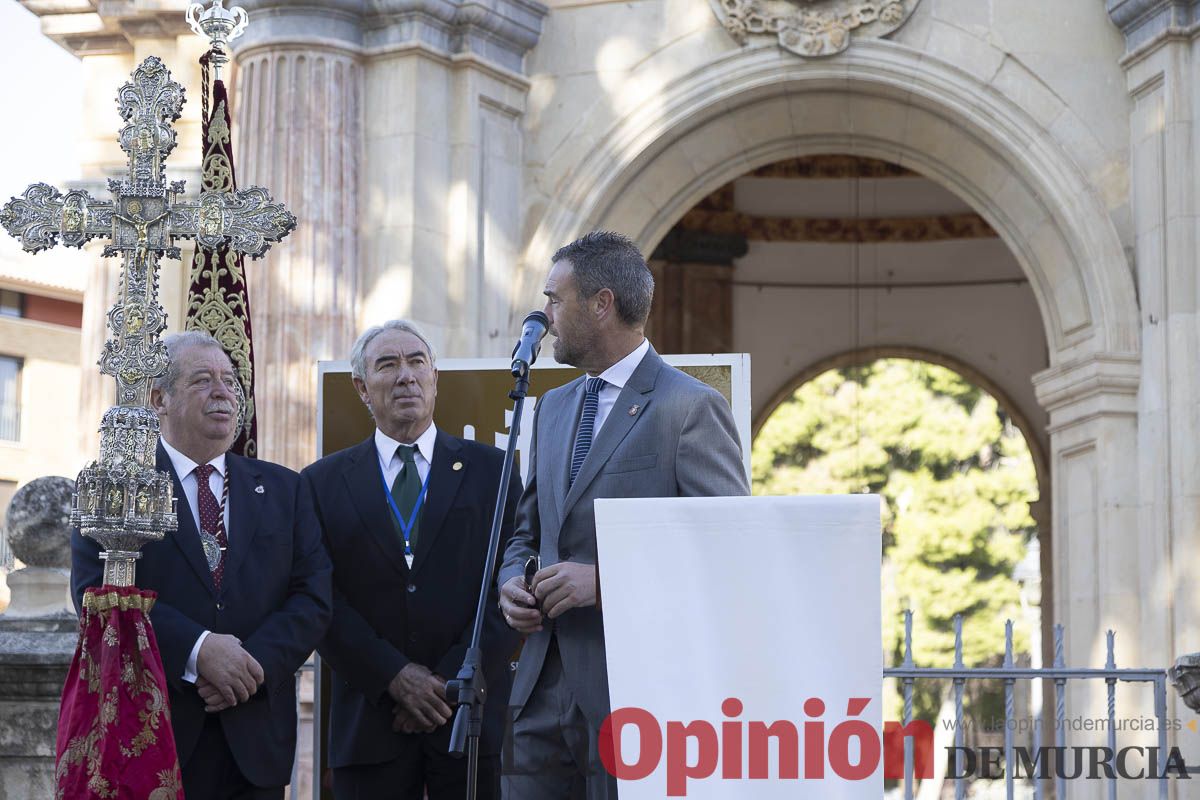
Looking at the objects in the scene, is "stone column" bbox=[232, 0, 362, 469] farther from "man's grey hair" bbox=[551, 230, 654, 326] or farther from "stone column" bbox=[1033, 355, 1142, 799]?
"man's grey hair" bbox=[551, 230, 654, 326]

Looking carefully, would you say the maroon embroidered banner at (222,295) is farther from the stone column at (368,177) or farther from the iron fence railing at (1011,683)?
the stone column at (368,177)

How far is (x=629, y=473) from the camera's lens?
4098 mm

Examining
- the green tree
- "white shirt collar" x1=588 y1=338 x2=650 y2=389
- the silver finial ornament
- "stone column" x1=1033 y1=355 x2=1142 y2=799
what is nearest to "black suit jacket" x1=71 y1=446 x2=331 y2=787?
"white shirt collar" x1=588 y1=338 x2=650 y2=389

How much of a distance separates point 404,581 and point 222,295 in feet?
5.61

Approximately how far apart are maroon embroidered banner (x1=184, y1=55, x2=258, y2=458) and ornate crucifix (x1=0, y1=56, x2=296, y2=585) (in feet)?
4.55

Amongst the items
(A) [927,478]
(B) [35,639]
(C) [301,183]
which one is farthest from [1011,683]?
(A) [927,478]

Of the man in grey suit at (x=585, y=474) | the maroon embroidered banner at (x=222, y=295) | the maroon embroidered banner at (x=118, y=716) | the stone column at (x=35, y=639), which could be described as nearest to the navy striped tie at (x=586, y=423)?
the man in grey suit at (x=585, y=474)

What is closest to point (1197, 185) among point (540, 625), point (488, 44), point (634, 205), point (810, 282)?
point (634, 205)

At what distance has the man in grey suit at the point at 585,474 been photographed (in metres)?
3.99

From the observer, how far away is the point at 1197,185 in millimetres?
9070

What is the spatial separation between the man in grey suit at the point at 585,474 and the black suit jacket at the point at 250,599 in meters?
0.80

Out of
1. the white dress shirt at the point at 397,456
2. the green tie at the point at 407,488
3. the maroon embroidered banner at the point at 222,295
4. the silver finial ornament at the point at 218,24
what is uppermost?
the silver finial ornament at the point at 218,24

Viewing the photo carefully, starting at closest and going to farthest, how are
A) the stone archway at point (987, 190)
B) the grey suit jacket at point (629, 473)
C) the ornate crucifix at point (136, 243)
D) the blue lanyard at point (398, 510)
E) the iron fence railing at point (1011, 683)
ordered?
the grey suit jacket at point (629, 473)
the ornate crucifix at point (136, 243)
the blue lanyard at point (398, 510)
the iron fence railing at point (1011, 683)
the stone archway at point (987, 190)

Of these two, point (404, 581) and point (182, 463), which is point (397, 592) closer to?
point (404, 581)
